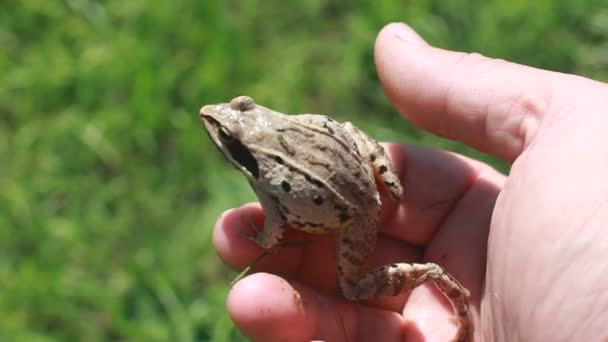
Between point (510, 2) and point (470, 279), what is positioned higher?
point (510, 2)

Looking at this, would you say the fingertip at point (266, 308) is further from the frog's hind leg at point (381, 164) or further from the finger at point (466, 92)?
the finger at point (466, 92)

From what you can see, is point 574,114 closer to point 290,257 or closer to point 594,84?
point 594,84

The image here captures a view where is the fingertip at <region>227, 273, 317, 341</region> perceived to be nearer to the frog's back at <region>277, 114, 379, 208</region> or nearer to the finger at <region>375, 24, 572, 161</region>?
the frog's back at <region>277, 114, 379, 208</region>

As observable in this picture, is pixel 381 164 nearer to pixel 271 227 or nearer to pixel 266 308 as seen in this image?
pixel 271 227

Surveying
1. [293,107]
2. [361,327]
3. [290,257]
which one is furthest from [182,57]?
[361,327]

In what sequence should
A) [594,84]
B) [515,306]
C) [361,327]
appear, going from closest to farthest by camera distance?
[515,306] < [594,84] < [361,327]

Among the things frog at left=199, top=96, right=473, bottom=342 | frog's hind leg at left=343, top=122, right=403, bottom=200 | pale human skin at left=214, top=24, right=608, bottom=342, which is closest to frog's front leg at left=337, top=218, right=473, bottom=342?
frog at left=199, top=96, right=473, bottom=342
